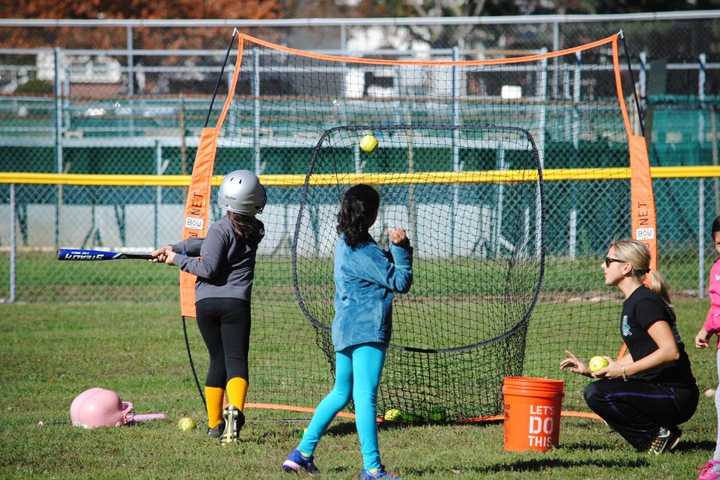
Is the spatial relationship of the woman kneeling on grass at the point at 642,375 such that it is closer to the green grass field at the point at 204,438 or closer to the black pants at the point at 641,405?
the black pants at the point at 641,405

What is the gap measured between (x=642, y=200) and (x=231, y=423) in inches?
126

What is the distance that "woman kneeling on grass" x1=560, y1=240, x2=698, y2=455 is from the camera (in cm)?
589

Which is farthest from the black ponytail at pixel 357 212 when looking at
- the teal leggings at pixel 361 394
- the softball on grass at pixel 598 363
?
the softball on grass at pixel 598 363

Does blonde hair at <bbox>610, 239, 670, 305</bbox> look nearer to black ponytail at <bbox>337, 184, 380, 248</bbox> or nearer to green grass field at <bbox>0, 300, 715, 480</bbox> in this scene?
green grass field at <bbox>0, 300, 715, 480</bbox>

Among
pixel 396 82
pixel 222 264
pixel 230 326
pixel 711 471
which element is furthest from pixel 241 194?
pixel 396 82

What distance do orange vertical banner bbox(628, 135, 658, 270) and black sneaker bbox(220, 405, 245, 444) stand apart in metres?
2.92

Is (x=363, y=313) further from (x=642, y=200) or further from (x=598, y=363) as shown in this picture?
(x=642, y=200)

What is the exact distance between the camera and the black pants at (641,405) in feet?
19.8

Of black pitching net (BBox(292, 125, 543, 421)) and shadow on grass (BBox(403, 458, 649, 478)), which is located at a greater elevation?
black pitching net (BBox(292, 125, 543, 421))

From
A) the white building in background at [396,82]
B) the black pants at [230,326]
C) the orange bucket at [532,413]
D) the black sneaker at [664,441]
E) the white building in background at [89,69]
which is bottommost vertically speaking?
the black sneaker at [664,441]

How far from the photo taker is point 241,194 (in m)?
6.31

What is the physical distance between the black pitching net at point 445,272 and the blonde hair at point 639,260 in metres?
0.59

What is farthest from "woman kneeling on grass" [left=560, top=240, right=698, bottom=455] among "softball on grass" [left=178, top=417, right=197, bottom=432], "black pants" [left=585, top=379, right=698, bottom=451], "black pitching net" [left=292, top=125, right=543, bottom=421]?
"softball on grass" [left=178, top=417, right=197, bottom=432]

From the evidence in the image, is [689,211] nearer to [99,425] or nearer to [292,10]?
[99,425]
